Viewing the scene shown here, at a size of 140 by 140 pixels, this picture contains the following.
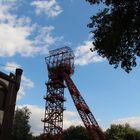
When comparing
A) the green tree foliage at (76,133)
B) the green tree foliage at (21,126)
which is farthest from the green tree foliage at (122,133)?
the green tree foliage at (21,126)

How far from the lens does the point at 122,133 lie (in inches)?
3656

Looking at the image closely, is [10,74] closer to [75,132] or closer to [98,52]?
[98,52]

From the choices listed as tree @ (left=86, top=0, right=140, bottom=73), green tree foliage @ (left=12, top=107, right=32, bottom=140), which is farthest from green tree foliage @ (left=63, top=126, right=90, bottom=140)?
tree @ (left=86, top=0, right=140, bottom=73)

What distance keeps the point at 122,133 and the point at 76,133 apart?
525 inches

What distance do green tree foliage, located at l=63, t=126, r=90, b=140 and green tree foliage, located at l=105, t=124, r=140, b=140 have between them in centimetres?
711

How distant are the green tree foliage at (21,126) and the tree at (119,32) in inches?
1720

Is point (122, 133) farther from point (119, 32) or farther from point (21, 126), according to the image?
point (119, 32)

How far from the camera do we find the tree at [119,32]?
18.4 metres

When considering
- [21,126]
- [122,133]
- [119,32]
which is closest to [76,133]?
[122,133]

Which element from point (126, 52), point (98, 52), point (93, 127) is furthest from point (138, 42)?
point (93, 127)

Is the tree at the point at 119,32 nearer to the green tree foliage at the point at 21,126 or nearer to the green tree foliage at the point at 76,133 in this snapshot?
the green tree foliage at the point at 21,126

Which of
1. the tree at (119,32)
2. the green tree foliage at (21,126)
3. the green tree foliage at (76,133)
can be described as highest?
the green tree foliage at (76,133)

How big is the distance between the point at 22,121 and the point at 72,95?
16.8m

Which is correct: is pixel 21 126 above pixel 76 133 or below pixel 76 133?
below
